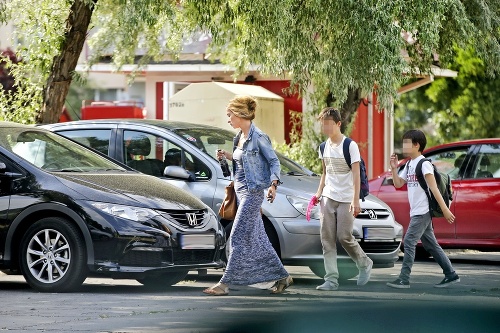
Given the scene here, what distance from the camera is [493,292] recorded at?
1024 centimetres

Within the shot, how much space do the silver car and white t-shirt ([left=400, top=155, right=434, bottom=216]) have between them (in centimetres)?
57

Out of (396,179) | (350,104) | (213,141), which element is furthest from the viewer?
(350,104)

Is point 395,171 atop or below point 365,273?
atop

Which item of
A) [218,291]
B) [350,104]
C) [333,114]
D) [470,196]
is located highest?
[350,104]

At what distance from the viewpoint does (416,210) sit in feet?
34.9

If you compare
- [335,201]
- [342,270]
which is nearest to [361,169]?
[335,201]

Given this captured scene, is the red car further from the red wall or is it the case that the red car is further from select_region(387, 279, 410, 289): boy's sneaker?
A: the red wall

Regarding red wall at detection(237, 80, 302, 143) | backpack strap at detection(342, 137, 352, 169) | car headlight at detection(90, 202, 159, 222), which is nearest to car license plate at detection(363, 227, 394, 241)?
backpack strap at detection(342, 137, 352, 169)

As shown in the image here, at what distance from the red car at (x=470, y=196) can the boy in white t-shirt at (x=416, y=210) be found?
2.86m

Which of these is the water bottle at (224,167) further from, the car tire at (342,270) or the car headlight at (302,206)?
the car tire at (342,270)

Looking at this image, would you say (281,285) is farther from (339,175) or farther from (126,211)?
(126,211)

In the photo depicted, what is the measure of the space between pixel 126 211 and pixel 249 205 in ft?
3.37

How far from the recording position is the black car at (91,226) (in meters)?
9.61

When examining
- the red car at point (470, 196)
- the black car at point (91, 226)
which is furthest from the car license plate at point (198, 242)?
the red car at point (470, 196)
